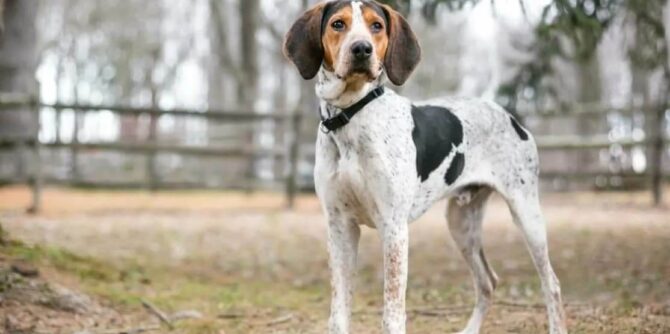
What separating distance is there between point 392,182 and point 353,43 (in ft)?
2.28

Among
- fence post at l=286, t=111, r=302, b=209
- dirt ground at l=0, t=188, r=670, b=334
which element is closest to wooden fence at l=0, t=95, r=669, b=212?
fence post at l=286, t=111, r=302, b=209

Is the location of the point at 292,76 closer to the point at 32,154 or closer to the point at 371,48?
the point at 32,154

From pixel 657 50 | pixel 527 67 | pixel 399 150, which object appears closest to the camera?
pixel 399 150

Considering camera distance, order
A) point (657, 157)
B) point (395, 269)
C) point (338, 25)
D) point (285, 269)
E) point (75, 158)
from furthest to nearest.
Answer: point (75, 158) → point (657, 157) → point (285, 269) → point (395, 269) → point (338, 25)

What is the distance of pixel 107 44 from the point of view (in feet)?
168

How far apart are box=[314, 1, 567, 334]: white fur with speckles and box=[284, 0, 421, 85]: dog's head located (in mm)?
55

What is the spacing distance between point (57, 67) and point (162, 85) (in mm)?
6648

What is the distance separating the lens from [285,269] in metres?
8.13

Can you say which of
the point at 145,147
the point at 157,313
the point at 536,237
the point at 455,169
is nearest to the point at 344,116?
the point at 455,169

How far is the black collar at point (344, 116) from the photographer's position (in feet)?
13.1

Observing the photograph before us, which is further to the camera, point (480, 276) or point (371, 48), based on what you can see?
point (480, 276)

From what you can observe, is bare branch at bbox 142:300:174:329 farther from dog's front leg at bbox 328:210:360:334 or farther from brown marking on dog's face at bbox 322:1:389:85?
brown marking on dog's face at bbox 322:1:389:85

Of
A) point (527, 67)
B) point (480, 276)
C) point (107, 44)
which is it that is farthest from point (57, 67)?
point (480, 276)

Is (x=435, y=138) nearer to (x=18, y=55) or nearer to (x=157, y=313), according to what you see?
(x=157, y=313)
